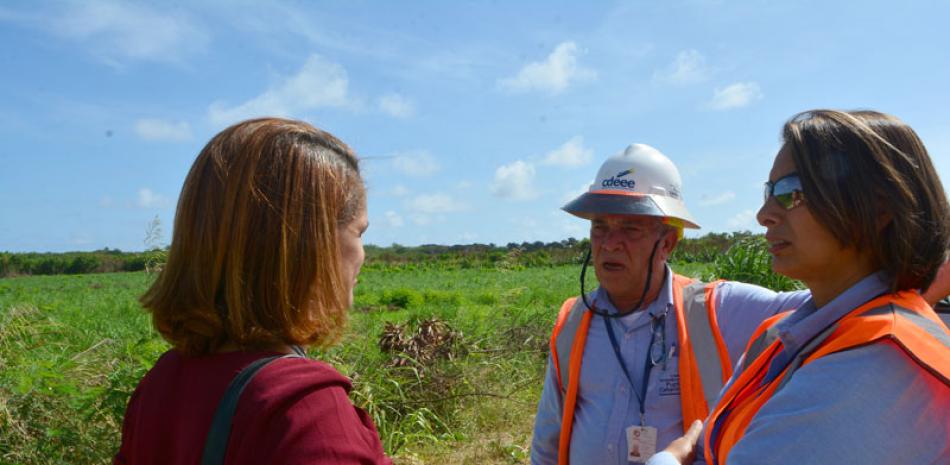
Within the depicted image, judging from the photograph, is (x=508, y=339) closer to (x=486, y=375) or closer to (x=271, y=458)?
(x=486, y=375)

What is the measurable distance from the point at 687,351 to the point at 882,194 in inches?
46.4

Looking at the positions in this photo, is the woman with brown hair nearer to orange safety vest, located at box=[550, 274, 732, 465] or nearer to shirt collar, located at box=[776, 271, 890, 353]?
shirt collar, located at box=[776, 271, 890, 353]

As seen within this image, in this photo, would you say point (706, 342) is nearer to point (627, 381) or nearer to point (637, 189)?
point (627, 381)

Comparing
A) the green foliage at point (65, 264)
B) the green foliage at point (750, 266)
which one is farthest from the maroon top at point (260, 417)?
the green foliage at point (65, 264)

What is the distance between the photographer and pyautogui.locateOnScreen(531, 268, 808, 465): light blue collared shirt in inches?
97.6

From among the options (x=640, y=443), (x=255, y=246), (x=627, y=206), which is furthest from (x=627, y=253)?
(x=255, y=246)

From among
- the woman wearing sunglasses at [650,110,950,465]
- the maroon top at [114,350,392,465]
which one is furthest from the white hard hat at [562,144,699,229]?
the maroon top at [114,350,392,465]

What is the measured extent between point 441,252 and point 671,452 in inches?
2485

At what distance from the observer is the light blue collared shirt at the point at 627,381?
2.48m

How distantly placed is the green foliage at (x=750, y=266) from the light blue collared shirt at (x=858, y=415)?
247 inches

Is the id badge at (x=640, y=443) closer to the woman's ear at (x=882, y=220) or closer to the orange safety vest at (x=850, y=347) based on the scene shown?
the orange safety vest at (x=850, y=347)

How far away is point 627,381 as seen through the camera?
2557 mm

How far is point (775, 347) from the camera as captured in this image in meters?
1.60

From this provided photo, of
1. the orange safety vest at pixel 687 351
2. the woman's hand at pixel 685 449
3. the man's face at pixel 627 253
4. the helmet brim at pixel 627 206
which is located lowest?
the woman's hand at pixel 685 449
